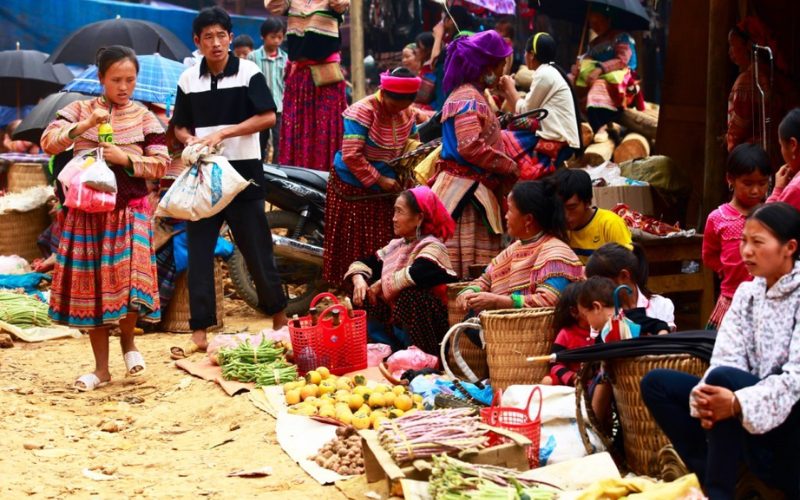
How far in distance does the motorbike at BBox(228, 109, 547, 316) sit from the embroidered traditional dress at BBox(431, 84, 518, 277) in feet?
5.48

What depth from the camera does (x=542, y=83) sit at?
27.4 feet

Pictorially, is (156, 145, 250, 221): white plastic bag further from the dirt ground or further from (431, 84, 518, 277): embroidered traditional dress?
(431, 84, 518, 277): embroidered traditional dress

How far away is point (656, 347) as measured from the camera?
4.70 m

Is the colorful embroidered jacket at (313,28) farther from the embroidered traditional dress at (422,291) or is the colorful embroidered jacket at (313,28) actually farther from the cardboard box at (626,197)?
the embroidered traditional dress at (422,291)

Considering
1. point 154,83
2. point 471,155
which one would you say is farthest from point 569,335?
point 154,83

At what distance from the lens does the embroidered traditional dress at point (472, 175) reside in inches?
298

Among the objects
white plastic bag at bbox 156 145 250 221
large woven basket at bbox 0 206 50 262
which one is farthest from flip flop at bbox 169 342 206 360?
large woven basket at bbox 0 206 50 262

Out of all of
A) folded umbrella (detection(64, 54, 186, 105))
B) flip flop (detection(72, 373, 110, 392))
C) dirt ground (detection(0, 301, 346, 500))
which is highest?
folded umbrella (detection(64, 54, 186, 105))

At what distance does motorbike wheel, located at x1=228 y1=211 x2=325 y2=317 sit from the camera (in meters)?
9.56

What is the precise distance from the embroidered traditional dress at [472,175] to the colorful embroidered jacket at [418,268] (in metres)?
0.43

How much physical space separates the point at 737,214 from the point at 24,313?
20.6 ft

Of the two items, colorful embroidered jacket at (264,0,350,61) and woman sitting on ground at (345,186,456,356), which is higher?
colorful embroidered jacket at (264,0,350,61)

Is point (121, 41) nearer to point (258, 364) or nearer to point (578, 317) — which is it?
point (258, 364)

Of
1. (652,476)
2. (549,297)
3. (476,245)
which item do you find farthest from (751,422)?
(476,245)
